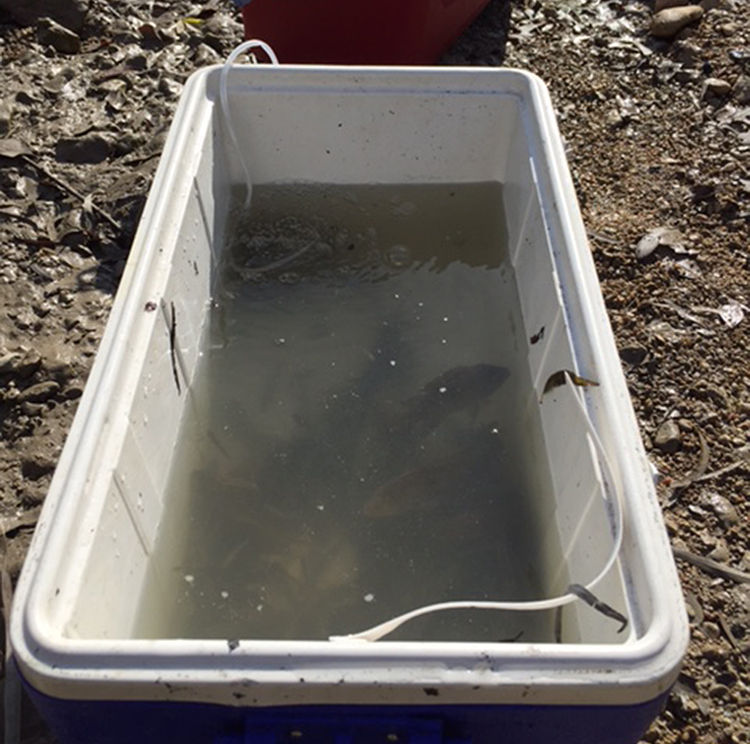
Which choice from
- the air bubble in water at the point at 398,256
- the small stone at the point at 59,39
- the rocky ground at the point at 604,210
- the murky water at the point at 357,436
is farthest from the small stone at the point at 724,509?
the small stone at the point at 59,39

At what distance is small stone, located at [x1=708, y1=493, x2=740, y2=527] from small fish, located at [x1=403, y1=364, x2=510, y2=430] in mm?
496

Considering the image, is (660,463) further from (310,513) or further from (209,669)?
(209,669)

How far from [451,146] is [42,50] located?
157 cm

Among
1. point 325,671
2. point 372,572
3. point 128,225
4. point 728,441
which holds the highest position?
point 325,671

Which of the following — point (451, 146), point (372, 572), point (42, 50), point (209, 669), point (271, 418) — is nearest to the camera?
point (209, 669)

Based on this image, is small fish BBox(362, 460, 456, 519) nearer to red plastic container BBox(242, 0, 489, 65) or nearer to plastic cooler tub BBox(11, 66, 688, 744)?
plastic cooler tub BBox(11, 66, 688, 744)

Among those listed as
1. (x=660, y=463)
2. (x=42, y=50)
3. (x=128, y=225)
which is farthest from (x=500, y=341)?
(x=42, y=50)

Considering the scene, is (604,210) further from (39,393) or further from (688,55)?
(39,393)

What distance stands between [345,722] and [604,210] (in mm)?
1846

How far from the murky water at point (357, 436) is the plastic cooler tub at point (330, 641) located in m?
0.05

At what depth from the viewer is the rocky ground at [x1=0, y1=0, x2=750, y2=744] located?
70.1 inches

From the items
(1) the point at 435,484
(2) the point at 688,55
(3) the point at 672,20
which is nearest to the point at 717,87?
(2) the point at 688,55

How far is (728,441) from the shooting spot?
1944mm

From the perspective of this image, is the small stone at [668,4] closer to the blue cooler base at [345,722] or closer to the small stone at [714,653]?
the small stone at [714,653]
